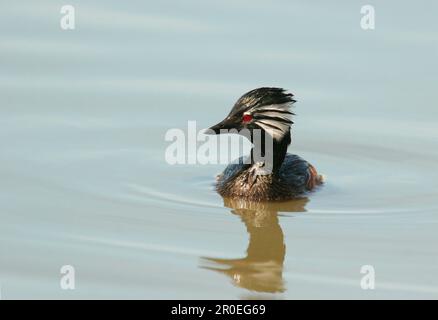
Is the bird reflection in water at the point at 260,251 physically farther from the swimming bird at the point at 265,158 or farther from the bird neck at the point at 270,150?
the bird neck at the point at 270,150

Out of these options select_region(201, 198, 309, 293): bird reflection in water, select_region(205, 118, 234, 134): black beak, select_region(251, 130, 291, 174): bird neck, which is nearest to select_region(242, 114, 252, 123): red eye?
select_region(205, 118, 234, 134): black beak

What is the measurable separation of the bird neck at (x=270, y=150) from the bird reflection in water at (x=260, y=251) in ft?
1.89

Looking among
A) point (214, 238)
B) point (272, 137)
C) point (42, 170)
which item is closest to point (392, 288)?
point (214, 238)

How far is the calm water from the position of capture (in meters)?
13.2

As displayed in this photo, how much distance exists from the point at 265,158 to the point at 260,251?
8.27ft

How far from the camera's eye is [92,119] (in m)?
18.5

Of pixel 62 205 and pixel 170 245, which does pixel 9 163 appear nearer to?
pixel 62 205

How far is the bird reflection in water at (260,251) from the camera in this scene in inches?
520

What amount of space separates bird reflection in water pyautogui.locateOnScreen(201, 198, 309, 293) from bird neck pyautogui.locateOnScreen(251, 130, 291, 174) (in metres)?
0.58

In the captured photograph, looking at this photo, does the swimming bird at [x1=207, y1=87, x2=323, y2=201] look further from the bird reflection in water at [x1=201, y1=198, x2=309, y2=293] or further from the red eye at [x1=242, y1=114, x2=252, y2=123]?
the bird reflection in water at [x1=201, y1=198, x2=309, y2=293]

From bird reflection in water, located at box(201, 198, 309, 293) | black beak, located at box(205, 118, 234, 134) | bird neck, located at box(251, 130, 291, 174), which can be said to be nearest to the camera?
bird reflection in water, located at box(201, 198, 309, 293)

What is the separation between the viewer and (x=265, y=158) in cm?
1667

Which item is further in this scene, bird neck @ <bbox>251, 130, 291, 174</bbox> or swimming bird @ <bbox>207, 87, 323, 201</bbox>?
bird neck @ <bbox>251, 130, 291, 174</bbox>

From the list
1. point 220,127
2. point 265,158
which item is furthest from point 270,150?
point 220,127
